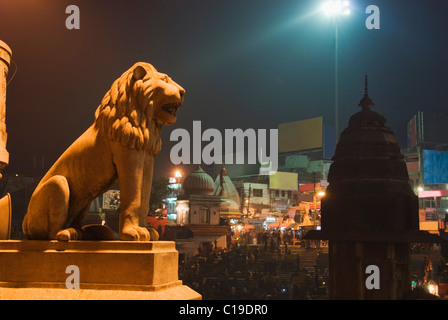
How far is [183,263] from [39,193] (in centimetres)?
2466

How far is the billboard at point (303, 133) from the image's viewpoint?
68.2 meters

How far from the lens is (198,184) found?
A: 39.9 metres

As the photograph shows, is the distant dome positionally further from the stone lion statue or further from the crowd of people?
the stone lion statue

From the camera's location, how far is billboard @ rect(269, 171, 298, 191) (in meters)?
64.6

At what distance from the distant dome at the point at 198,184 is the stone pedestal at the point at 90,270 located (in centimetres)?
3561

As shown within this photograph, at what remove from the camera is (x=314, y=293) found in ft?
78.1

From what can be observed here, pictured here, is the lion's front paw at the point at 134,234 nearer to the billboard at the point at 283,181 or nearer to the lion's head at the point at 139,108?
the lion's head at the point at 139,108

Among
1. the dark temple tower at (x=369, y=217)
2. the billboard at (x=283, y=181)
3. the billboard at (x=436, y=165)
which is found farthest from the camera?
the billboard at (x=283, y=181)

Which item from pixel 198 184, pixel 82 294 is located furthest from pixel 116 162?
pixel 198 184

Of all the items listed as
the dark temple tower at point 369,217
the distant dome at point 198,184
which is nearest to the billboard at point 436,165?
the distant dome at point 198,184

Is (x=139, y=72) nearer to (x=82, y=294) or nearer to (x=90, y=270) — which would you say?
(x=90, y=270)

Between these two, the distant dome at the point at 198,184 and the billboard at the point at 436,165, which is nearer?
the distant dome at the point at 198,184
